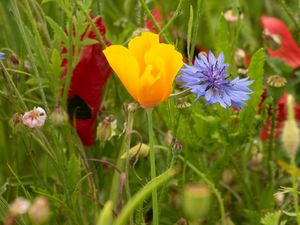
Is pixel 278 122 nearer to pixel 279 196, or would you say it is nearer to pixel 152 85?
pixel 279 196

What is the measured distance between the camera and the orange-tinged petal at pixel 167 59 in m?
0.61

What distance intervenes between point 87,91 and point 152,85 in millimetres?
307

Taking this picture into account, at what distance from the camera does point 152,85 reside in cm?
60

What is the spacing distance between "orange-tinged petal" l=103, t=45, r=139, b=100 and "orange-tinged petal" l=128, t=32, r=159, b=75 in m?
Result: 0.02

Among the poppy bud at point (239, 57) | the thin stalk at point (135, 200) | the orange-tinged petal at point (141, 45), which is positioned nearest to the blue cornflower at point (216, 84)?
the orange-tinged petal at point (141, 45)

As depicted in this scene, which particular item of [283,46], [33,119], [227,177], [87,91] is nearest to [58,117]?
[33,119]

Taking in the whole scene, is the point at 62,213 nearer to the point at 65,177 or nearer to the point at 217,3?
the point at 65,177

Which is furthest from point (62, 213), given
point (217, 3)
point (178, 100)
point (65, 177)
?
point (217, 3)

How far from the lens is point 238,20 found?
975 millimetres

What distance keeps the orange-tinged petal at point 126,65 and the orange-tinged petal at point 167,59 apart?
0.01 m

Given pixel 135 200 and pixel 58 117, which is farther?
pixel 58 117

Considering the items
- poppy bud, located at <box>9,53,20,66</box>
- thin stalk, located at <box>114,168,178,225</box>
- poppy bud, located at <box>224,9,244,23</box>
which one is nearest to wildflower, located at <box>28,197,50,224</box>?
thin stalk, located at <box>114,168,178,225</box>

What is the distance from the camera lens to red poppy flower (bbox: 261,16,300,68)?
1082 millimetres

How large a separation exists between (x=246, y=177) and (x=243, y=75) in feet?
0.47
